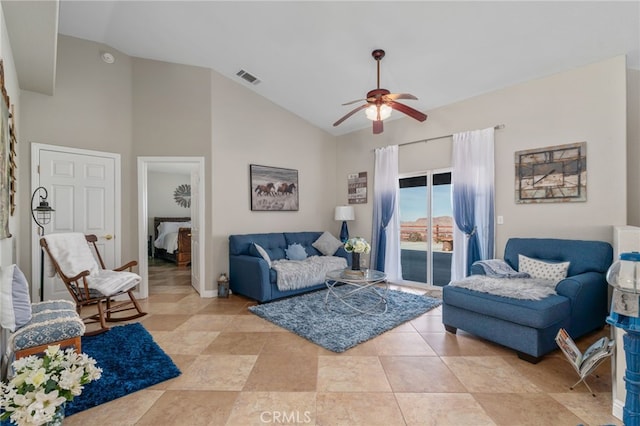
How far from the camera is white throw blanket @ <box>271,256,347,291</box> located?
393 centimetres

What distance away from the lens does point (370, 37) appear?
310cm

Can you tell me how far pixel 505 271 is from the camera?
3.23 meters

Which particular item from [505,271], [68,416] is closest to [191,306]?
[68,416]

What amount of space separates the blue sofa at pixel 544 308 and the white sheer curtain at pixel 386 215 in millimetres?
1760

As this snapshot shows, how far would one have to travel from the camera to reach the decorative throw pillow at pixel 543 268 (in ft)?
9.83

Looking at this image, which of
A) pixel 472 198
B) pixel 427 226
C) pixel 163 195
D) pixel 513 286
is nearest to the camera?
pixel 513 286

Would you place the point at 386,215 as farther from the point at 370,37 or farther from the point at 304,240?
the point at 370,37

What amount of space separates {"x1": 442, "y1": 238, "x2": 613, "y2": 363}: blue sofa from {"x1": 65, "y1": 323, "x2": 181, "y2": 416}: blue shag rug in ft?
8.47

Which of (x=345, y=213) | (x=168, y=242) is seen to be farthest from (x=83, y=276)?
(x=168, y=242)

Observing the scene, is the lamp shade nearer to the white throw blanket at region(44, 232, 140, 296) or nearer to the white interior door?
the white throw blanket at region(44, 232, 140, 296)

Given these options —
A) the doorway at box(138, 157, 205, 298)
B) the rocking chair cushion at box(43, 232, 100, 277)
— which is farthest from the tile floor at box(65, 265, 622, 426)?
the doorway at box(138, 157, 205, 298)

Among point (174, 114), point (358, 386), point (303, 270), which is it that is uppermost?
point (174, 114)

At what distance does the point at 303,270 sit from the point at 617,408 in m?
3.16

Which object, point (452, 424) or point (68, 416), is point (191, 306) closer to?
point (68, 416)
